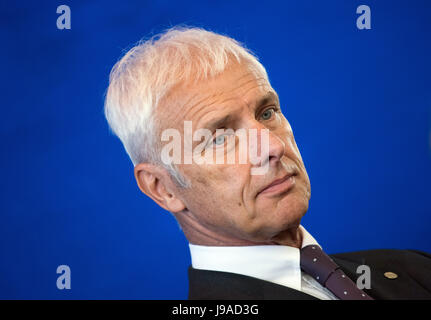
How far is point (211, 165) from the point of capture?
4.95 ft

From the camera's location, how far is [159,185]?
1674mm

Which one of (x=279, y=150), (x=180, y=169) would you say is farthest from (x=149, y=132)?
(x=279, y=150)

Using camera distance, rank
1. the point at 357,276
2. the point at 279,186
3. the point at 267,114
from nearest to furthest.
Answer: the point at 279,186 < the point at 267,114 < the point at 357,276

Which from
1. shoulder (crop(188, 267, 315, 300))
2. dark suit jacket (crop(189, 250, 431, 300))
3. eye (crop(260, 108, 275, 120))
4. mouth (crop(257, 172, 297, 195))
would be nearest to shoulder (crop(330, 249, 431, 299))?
dark suit jacket (crop(189, 250, 431, 300))

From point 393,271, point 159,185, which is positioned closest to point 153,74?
point 159,185

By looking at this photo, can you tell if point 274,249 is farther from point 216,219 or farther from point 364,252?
point 364,252

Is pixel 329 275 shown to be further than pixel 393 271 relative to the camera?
No

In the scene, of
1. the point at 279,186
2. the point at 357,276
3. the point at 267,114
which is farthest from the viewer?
the point at 357,276

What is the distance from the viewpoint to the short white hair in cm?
154

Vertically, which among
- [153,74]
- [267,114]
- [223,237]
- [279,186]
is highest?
[153,74]

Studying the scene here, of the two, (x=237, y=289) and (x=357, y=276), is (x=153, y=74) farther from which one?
(x=357, y=276)

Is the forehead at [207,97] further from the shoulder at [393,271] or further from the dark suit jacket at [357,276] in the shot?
the shoulder at [393,271]

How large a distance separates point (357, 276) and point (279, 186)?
482 mm
